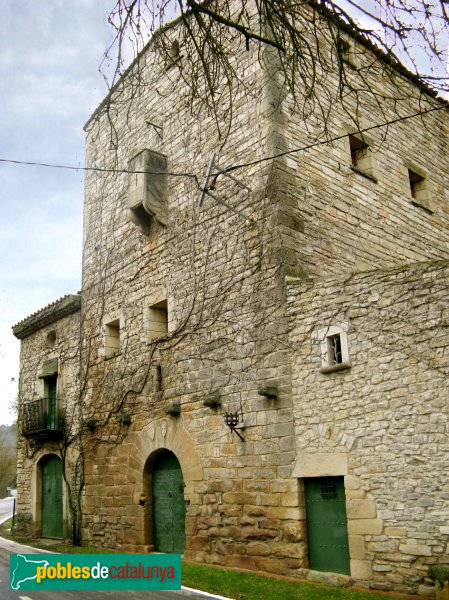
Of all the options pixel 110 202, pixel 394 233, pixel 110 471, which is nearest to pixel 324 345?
pixel 394 233

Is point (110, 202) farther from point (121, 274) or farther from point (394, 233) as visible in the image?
point (394, 233)

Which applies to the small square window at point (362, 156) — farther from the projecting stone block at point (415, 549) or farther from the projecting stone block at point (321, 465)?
the projecting stone block at point (415, 549)

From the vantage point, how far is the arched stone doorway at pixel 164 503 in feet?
33.9

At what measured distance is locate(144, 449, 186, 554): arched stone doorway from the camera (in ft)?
33.9

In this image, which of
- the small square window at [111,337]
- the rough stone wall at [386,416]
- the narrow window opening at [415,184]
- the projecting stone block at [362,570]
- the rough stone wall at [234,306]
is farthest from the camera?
the narrow window opening at [415,184]

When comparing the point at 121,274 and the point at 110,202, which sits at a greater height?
the point at 110,202

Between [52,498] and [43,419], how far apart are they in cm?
183

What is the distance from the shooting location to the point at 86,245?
568 inches

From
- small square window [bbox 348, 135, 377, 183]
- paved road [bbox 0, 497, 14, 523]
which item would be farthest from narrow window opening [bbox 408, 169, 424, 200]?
paved road [bbox 0, 497, 14, 523]

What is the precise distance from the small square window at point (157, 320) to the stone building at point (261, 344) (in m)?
0.03

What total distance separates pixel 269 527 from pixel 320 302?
3176 mm

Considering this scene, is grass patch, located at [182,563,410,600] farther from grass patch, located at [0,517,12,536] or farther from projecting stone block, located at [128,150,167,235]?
grass patch, located at [0,517,12,536]

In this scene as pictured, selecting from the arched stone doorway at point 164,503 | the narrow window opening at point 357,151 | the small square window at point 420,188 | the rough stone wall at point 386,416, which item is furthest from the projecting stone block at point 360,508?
the small square window at point 420,188

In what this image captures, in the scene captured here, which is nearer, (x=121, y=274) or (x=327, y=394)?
(x=327, y=394)
